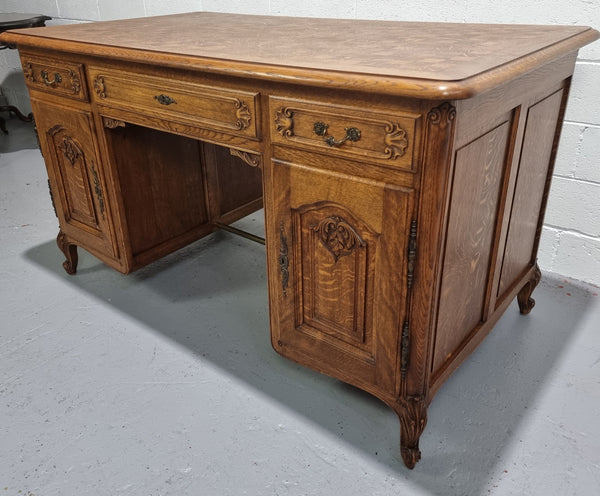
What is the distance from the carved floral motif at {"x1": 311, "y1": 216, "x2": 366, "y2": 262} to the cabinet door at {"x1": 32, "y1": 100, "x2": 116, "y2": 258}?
102 centimetres

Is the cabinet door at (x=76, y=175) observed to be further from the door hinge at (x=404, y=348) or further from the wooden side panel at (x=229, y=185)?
the door hinge at (x=404, y=348)

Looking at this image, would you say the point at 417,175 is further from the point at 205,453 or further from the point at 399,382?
the point at 205,453

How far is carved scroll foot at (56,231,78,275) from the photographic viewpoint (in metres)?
2.37

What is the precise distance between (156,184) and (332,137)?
3.82 feet

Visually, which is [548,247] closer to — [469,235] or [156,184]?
[469,235]

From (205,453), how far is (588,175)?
1.73 meters

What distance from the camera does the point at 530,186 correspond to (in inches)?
68.0

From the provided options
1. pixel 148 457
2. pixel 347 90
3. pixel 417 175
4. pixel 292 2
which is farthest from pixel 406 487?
pixel 292 2

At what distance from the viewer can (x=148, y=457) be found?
4.97 ft

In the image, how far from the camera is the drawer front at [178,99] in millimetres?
1432

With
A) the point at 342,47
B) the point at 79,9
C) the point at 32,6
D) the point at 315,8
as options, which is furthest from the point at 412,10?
the point at 32,6

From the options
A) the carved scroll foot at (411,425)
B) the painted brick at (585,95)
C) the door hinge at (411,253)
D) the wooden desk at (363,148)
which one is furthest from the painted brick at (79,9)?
the carved scroll foot at (411,425)

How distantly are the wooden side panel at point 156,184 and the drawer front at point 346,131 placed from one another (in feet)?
2.90

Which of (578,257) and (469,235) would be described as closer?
(469,235)
